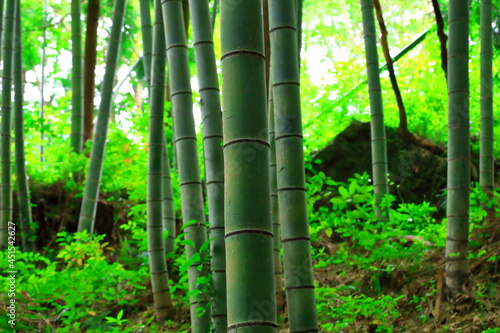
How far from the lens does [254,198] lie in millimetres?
1609

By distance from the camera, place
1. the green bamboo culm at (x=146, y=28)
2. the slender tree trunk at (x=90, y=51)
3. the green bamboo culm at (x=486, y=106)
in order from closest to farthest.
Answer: the green bamboo culm at (x=486, y=106) → the green bamboo culm at (x=146, y=28) → the slender tree trunk at (x=90, y=51)

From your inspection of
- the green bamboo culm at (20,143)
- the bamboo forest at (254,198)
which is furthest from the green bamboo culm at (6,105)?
the green bamboo culm at (20,143)

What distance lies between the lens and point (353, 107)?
7594 mm

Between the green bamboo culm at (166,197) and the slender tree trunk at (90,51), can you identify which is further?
the slender tree trunk at (90,51)

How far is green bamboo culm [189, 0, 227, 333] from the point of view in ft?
7.82

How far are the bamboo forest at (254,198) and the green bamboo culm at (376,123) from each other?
11 mm

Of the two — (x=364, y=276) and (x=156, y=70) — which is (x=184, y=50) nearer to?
(x=156, y=70)

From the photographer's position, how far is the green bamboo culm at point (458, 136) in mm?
2900

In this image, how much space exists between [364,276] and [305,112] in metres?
5.83

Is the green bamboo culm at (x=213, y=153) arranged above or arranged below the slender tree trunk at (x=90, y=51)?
below

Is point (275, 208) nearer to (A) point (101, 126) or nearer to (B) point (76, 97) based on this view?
(A) point (101, 126)

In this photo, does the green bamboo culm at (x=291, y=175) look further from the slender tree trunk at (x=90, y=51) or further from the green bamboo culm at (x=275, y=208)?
the slender tree trunk at (x=90, y=51)

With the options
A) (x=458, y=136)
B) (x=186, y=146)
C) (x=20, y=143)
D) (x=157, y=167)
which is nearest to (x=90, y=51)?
(x=20, y=143)

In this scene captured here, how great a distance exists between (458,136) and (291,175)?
3.40ft
